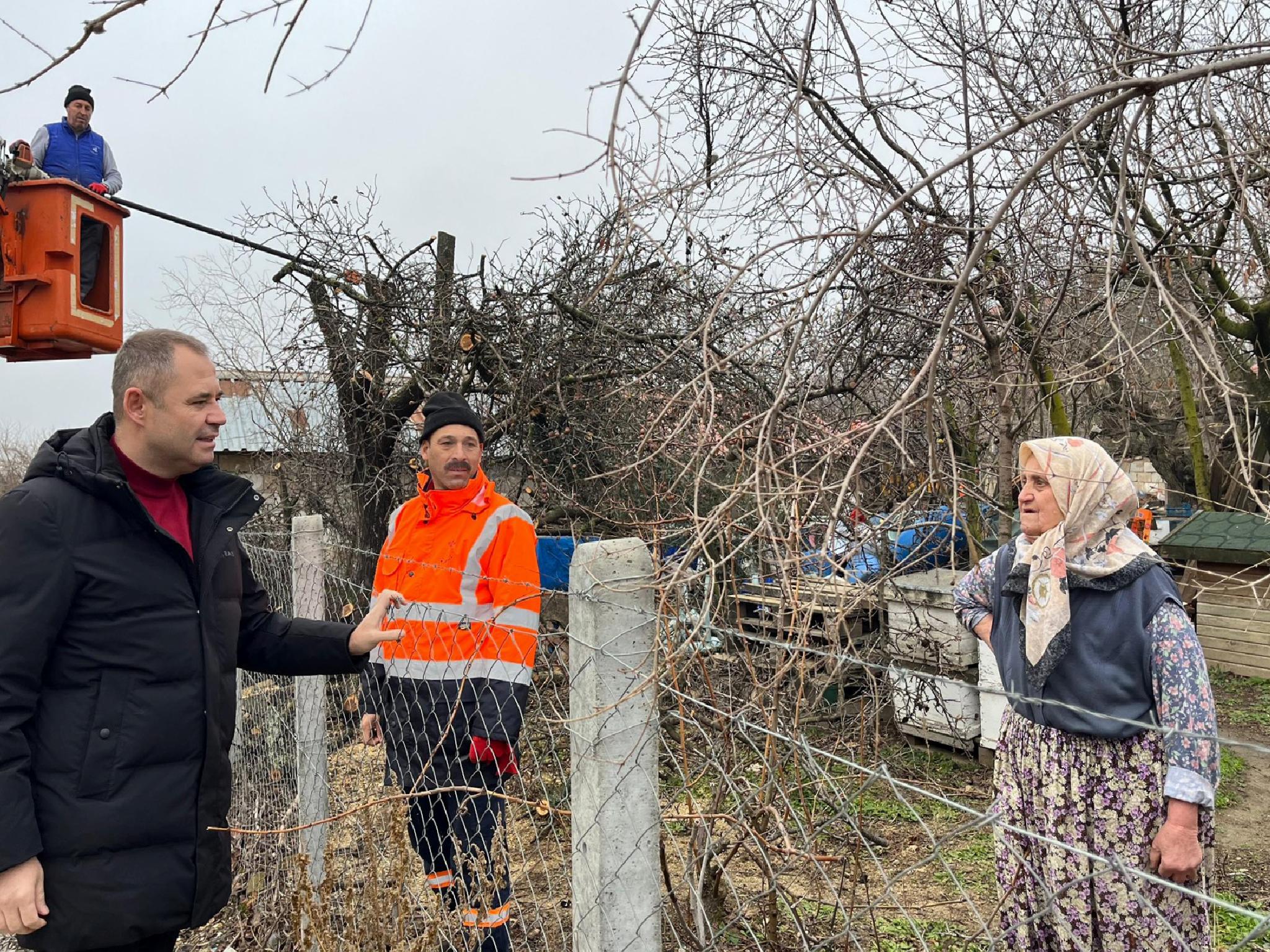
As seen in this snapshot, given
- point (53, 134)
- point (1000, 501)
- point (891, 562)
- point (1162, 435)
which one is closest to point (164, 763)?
point (891, 562)

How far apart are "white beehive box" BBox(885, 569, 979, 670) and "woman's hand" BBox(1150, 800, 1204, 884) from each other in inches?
110

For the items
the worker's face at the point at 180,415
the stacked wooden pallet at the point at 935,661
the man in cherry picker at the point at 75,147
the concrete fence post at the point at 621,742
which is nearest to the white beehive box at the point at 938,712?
the stacked wooden pallet at the point at 935,661

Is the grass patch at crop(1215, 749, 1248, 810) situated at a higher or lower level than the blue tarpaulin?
lower

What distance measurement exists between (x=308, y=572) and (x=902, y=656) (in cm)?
345

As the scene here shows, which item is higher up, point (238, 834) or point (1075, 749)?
point (1075, 749)

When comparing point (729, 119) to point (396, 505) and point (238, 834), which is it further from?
point (238, 834)

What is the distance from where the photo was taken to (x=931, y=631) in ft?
16.1

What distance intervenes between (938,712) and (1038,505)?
3.13 m

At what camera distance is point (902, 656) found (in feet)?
16.6

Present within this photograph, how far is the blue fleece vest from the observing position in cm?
538

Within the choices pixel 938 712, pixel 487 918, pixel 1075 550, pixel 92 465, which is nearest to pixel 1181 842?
pixel 1075 550

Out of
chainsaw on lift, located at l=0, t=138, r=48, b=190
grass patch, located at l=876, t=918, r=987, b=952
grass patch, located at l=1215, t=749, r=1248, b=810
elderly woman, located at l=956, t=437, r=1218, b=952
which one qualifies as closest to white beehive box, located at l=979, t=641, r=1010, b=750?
grass patch, located at l=1215, t=749, r=1248, b=810

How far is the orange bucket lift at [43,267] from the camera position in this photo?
3.85 m

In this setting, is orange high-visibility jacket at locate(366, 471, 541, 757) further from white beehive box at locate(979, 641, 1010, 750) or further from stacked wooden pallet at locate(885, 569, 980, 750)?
white beehive box at locate(979, 641, 1010, 750)
